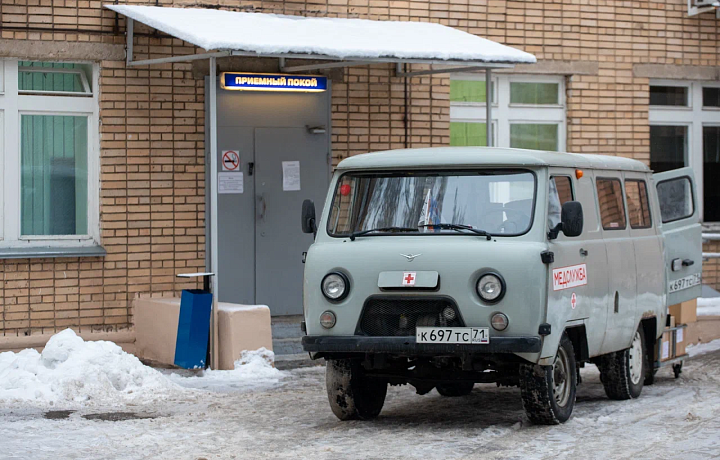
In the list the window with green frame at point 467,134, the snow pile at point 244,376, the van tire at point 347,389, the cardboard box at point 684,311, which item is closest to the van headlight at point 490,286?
the van tire at point 347,389

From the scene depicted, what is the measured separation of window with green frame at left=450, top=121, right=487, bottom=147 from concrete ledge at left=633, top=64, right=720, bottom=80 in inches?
91.0

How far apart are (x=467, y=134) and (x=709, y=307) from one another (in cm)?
358

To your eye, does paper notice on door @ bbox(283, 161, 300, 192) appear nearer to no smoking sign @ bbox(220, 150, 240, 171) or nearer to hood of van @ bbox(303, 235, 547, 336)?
no smoking sign @ bbox(220, 150, 240, 171)

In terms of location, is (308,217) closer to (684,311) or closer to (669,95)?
(684,311)

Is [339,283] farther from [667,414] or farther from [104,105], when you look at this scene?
[104,105]

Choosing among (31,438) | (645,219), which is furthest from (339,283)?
(645,219)

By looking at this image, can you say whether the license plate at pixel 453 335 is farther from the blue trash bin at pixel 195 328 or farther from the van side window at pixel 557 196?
the blue trash bin at pixel 195 328

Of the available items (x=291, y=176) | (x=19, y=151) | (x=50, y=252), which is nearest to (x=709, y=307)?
(x=291, y=176)

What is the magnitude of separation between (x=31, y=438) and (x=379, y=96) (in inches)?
277

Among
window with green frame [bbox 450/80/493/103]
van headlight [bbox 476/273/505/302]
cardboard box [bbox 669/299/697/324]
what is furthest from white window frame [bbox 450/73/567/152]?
van headlight [bbox 476/273/505/302]

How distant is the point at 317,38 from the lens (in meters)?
11.8

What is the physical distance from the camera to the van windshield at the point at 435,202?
850 cm

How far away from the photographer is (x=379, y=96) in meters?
14.1

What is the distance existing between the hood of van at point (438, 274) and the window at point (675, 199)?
11.6 feet
